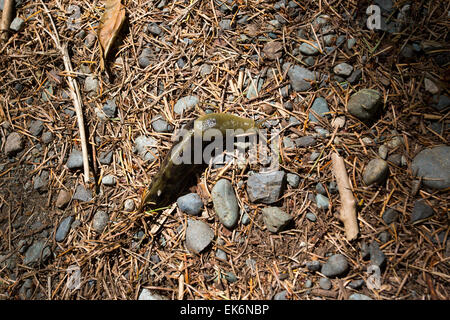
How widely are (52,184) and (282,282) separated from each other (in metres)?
1.91

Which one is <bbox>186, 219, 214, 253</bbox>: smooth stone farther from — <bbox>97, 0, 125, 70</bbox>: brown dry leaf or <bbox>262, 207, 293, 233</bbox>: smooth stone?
<bbox>97, 0, 125, 70</bbox>: brown dry leaf

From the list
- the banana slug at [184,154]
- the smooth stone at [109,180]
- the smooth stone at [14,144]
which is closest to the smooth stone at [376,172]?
the banana slug at [184,154]

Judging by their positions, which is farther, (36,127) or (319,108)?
(36,127)

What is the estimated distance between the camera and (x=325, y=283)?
1990mm

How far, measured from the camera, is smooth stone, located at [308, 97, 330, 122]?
7.62 ft

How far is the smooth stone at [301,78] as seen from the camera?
93.1 inches

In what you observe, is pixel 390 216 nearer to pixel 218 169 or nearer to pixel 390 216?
pixel 390 216

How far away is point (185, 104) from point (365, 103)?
1.33 m

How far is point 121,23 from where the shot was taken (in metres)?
2.59

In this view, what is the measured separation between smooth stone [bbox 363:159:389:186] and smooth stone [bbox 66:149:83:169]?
2138mm

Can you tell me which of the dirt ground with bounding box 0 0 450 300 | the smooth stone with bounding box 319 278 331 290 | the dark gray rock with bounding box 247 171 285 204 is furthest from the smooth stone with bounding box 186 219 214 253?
the smooth stone with bounding box 319 278 331 290

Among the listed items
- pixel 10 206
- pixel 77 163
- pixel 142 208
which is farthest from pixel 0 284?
pixel 142 208

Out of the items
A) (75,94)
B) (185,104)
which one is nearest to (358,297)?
(185,104)
